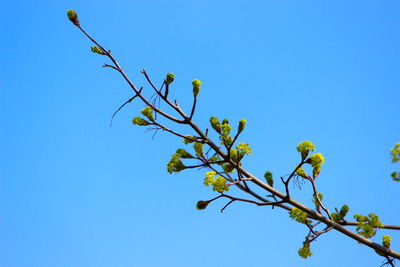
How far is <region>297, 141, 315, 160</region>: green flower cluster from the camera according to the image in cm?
729

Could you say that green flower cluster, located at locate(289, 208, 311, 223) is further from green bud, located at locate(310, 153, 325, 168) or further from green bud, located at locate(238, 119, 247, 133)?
green bud, located at locate(238, 119, 247, 133)

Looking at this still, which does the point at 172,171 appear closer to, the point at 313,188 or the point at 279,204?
the point at 279,204

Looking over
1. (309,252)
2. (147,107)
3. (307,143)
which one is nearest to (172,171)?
(147,107)

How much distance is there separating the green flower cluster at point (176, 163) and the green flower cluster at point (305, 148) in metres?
2.21

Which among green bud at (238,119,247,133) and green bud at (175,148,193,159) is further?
green bud at (175,148,193,159)

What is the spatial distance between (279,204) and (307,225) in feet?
2.23

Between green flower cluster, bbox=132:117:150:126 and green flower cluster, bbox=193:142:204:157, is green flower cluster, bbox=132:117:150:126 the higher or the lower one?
the higher one

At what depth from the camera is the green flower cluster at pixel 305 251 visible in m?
7.50

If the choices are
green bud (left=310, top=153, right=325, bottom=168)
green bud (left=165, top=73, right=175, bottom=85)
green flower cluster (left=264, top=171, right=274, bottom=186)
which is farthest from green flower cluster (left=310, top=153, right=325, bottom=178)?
green bud (left=165, top=73, right=175, bottom=85)

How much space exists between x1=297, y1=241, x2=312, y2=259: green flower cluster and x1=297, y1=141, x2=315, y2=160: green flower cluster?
1691mm

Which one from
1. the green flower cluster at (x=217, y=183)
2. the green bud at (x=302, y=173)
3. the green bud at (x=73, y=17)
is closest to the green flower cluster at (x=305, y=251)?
the green bud at (x=302, y=173)

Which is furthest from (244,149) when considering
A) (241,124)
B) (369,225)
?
(369,225)

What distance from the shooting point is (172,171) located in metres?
7.41

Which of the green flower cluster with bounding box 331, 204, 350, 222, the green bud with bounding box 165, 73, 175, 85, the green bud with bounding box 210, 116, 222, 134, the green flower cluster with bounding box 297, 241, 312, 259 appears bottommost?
the green flower cluster with bounding box 297, 241, 312, 259
